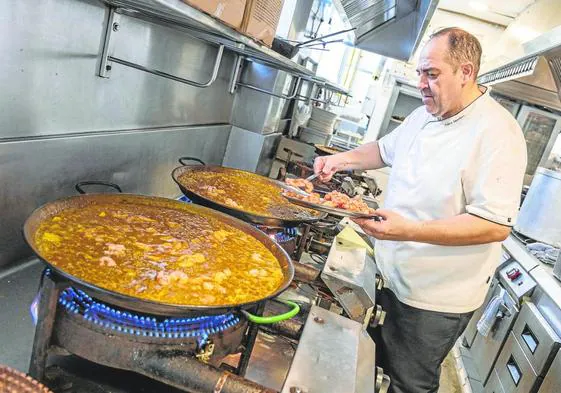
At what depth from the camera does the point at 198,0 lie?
4.08 ft

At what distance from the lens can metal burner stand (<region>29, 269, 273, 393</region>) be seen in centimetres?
90

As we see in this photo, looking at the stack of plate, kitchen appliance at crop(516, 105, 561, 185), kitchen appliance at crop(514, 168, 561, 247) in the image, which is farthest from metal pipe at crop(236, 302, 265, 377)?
kitchen appliance at crop(516, 105, 561, 185)

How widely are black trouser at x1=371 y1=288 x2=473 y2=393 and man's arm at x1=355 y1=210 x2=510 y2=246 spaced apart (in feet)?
1.51

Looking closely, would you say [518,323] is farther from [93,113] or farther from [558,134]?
[558,134]

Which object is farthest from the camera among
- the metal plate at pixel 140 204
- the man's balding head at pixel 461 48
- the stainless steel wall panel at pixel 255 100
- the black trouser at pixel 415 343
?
the stainless steel wall panel at pixel 255 100

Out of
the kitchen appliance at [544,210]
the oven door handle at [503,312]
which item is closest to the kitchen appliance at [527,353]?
the oven door handle at [503,312]

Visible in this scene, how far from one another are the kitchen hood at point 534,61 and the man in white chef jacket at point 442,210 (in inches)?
42.2

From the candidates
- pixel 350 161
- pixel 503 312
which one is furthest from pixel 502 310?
pixel 350 161

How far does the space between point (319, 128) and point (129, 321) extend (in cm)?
412

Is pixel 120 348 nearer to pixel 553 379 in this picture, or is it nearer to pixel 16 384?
pixel 16 384

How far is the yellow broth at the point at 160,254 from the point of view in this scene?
1.11m

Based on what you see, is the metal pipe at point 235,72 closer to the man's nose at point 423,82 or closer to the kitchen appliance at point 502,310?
the man's nose at point 423,82

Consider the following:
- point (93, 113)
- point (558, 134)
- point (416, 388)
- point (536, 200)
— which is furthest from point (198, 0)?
point (558, 134)

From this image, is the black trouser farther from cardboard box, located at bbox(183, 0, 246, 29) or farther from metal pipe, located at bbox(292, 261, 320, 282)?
cardboard box, located at bbox(183, 0, 246, 29)
